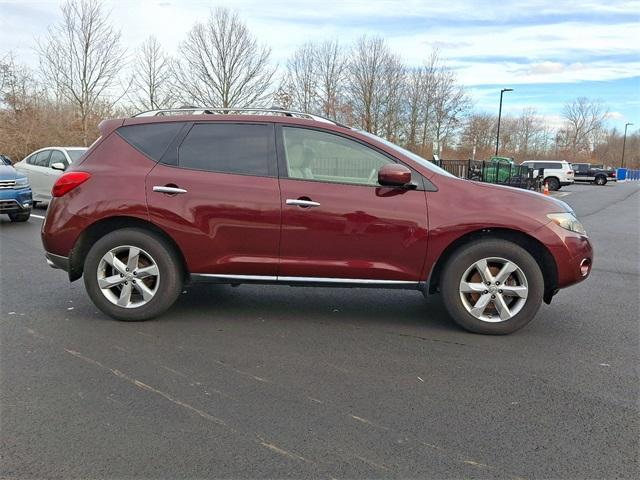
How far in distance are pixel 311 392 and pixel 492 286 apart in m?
1.85

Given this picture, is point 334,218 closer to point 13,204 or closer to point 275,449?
point 275,449

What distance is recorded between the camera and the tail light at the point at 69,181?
439cm

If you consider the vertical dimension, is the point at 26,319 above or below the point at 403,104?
below

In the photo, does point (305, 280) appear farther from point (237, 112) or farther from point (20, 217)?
point (20, 217)

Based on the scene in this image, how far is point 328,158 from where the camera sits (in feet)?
14.3

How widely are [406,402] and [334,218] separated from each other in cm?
162

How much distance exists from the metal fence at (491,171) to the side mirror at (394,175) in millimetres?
17407

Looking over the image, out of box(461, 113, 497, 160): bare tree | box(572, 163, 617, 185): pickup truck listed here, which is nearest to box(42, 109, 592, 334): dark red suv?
box(461, 113, 497, 160): bare tree

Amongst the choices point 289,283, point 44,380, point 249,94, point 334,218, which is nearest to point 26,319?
point 44,380

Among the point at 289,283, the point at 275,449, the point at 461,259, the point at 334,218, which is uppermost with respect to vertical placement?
the point at 334,218

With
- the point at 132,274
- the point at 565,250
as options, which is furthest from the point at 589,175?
the point at 132,274

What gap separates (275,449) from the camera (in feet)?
8.55

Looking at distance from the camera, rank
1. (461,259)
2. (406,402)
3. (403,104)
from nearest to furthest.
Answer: (406,402)
(461,259)
(403,104)

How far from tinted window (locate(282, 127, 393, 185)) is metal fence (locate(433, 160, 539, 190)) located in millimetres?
17261
